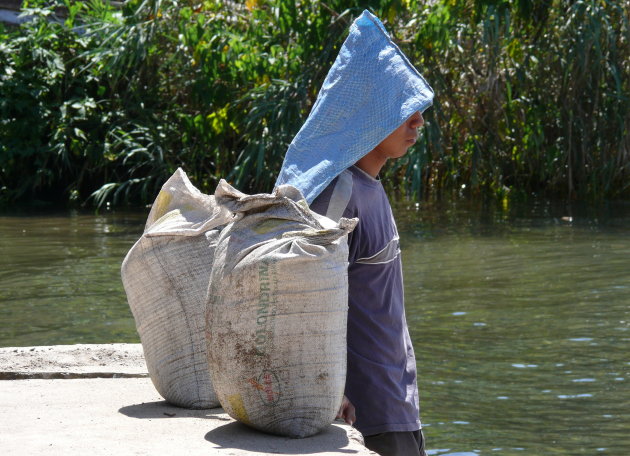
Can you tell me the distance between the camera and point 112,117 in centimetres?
1422

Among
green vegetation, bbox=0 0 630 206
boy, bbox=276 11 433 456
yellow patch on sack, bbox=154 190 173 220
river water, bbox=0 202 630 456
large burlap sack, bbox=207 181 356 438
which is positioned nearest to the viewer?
large burlap sack, bbox=207 181 356 438

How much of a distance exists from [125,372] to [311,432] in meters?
1.22

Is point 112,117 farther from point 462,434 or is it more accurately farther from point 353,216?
point 353,216

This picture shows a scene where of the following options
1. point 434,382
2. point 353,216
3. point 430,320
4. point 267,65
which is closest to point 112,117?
point 267,65

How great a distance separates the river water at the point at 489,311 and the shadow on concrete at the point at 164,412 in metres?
1.61

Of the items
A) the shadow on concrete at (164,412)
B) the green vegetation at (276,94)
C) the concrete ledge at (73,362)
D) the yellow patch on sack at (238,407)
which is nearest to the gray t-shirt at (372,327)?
the yellow patch on sack at (238,407)

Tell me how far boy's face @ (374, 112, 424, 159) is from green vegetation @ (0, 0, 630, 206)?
746cm

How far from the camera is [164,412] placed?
3184 millimetres

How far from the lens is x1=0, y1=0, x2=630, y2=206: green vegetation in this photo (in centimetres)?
1145

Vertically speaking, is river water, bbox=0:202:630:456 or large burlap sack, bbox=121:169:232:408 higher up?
large burlap sack, bbox=121:169:232:408

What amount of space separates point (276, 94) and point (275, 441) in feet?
29.9

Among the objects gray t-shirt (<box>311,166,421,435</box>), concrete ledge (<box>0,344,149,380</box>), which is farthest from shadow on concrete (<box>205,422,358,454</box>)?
concrete ledge (<box>0,344,149,380</box>)

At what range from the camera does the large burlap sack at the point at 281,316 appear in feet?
8.76

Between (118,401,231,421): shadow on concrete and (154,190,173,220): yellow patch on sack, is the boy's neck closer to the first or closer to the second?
(154,190,173,220): yellow patch on sack
